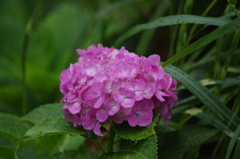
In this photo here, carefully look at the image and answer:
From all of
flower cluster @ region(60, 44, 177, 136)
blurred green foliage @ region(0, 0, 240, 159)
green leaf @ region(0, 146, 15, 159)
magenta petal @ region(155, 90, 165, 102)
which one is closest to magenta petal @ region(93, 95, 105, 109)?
flower cluster @ region(60, 44, 177, 136)

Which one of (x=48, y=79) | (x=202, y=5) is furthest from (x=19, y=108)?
(x=202, y=5)

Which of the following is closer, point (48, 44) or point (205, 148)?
point (205, 148)

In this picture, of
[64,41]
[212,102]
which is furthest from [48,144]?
[64,41]

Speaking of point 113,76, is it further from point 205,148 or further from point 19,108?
point 19,108

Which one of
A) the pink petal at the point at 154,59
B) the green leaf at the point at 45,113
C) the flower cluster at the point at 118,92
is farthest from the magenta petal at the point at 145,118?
the green leaf at the point at 45,113

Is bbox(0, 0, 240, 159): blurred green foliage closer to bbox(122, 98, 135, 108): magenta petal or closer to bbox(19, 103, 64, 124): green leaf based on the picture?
bbox(19, 103, 64, 124): green leaf

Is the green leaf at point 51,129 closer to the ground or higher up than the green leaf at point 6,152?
higher up

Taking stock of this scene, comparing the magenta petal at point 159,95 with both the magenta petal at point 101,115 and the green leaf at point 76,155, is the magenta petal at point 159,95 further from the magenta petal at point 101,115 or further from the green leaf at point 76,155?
the green leaf at point 76,155

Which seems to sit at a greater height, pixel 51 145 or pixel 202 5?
pixel 202 5
